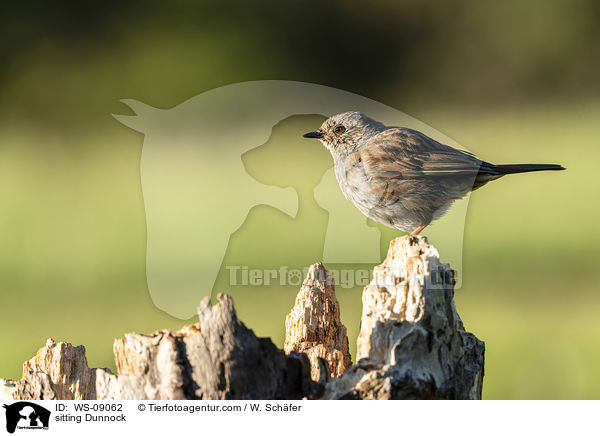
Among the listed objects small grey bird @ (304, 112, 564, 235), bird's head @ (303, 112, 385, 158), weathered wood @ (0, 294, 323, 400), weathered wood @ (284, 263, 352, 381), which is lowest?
weathered wood @ (0, 294, 323, 400)

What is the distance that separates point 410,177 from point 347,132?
0.43 m

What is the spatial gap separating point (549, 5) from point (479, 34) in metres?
0.87

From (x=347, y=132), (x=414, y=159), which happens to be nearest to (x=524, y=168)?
(x=414, y=159)

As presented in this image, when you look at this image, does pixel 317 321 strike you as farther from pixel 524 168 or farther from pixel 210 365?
pixel 524 168

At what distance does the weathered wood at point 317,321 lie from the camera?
2.04 m

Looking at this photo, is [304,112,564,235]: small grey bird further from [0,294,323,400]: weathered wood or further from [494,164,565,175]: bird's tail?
[0,294,323,400]: weathered wood

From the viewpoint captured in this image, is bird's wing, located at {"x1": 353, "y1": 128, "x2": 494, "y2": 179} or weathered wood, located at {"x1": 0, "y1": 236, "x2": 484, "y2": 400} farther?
bird's wing, located at {"x1": 353, "y1": 128, "x2": 494, "y2": 179}

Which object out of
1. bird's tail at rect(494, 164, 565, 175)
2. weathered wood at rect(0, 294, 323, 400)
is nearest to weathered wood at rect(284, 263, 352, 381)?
weathered wood at rect(0, 294, 323, 400)

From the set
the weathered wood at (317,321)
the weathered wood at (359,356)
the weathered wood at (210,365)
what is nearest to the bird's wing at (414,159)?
the weathered wood at (317,321)

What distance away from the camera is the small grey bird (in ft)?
8.32

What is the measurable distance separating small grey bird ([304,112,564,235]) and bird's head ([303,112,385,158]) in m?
0.11

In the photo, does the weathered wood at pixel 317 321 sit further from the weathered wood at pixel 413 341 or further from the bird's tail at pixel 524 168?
the bird's tail at pixel 524 168

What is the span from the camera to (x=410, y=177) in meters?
2.57

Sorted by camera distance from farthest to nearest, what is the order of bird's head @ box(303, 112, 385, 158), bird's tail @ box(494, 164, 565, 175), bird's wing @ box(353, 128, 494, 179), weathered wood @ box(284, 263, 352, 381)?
bird's head @ box(303, 112, 385, 158) → bird's wing @ box(353, 128, 494, 179) → bird's tail @ box(494, 164, 565, 175) → weathered wood @ box(284, 263, 352, 381)
